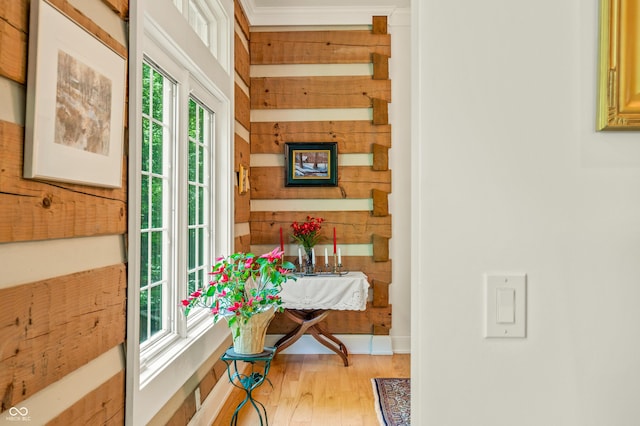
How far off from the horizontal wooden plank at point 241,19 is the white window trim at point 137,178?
22 cm

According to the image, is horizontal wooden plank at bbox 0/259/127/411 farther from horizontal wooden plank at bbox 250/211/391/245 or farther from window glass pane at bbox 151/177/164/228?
horizontal wooden plank at bbox 250/211/391/245

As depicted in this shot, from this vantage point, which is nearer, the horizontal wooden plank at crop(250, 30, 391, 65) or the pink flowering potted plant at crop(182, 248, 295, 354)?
the pink flowering potted plant at crop(182, 248, 295, 354)

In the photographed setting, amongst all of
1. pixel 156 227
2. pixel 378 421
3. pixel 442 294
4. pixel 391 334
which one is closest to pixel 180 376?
pixel 156 227

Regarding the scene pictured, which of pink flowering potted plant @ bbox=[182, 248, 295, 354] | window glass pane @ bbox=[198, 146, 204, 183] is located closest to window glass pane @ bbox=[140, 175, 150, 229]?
pink flowering potted plant @ bbox=[182, 248, 295, 354]

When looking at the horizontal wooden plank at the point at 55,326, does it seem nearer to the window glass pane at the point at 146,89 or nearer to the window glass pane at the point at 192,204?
the window glass pane at the point at 146,89

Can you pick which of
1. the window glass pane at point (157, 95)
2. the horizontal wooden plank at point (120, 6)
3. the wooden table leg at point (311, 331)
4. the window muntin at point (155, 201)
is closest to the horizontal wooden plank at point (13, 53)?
the horizontal wooden plank at point (120, 6)

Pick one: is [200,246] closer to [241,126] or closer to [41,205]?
[241,126]

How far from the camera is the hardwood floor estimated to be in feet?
9.80

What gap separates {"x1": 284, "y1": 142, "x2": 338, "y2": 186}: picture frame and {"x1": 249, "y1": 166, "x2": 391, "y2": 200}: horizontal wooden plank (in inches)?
2.5

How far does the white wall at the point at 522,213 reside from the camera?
3.00 feet

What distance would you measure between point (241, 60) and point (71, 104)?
9.47 feet

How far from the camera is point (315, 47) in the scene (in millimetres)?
4480

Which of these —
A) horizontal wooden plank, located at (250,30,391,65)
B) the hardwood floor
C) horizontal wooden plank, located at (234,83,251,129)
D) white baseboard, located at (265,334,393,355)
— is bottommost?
the hardwood floor

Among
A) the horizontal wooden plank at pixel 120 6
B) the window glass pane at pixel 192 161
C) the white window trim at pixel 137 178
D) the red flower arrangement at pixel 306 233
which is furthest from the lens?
the red flower arrangement at pixel 306 233
